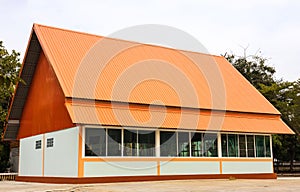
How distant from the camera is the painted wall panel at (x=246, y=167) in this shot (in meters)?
24.4

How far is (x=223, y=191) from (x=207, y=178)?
937 centimetres

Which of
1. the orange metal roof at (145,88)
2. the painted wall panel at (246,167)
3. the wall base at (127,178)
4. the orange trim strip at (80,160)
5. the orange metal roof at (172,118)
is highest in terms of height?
the orange metal roof at (145,88)

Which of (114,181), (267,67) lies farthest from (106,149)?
(267,67)

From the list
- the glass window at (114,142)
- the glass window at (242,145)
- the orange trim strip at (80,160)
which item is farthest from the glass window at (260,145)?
the orange trim strip at (80,160)

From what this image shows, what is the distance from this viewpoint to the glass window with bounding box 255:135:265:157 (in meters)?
25.9

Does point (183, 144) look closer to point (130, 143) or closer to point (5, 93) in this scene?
point (130, 143)

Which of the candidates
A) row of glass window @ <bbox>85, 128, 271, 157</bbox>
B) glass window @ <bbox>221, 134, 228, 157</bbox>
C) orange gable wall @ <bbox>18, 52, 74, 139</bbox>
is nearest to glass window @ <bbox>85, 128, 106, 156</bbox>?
row of glass window @ <bbox>85, 128, 271, 157</bbox>

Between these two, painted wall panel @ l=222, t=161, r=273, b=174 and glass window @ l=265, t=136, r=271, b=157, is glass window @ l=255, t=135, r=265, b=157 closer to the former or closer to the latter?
glass window @ l=265, t=136, r=271, b=157

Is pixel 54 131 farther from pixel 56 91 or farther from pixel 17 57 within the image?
pixel 17 57

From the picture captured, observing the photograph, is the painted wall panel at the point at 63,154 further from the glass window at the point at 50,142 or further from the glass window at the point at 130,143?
the glass window at the point at 130,143

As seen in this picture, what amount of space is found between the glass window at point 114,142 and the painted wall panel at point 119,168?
0.54 meters

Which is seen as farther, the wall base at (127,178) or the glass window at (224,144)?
the glass window at (224,144)

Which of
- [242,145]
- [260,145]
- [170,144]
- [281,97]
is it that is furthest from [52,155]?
[281,97]

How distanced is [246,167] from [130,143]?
317 inches
